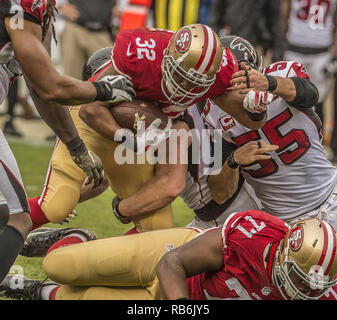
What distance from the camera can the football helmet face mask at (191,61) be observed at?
3.43 m

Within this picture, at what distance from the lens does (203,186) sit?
4.12m

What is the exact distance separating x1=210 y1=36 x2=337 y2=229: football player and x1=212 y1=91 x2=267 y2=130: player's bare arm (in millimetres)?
145

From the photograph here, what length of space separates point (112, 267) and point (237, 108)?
994mm

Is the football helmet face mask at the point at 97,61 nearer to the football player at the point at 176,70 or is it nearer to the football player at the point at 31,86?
the football player at the point at 176,70

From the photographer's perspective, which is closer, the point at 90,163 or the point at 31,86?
the point at 31,86

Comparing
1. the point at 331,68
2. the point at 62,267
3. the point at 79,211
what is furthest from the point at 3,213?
the point at 331,68

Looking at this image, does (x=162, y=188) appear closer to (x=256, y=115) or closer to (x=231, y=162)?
(x=231, y=162)

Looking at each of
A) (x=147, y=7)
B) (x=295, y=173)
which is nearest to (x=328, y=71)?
(x=147, y=7)

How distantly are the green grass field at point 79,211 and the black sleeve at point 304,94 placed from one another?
1634 millimetres

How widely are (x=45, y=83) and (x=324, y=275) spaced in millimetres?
1350

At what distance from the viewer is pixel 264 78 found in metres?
3.56

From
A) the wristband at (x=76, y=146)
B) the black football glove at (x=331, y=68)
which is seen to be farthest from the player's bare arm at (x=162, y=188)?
the black football glove at (x=331, y=68)

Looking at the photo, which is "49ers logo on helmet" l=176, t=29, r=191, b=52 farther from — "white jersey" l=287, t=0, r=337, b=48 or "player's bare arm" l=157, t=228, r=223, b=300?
"white jersey" l=287, t=0, r=337, b=48
